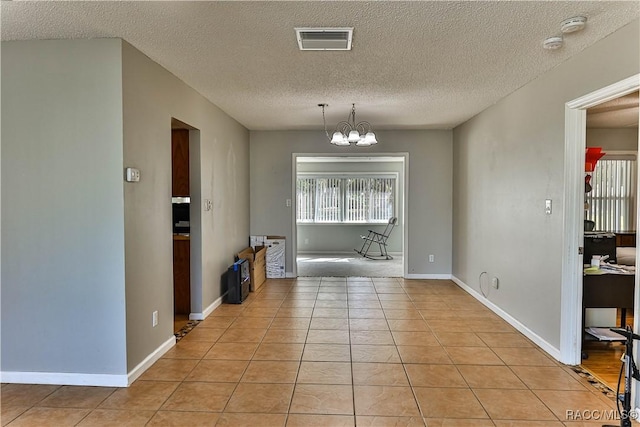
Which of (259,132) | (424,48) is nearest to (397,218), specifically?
(259,132)

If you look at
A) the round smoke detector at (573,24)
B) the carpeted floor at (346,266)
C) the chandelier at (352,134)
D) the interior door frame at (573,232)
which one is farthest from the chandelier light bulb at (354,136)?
the carpeted floor at (346,266)

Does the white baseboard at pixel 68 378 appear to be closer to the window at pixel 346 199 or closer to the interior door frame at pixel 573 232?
the interior door frame at pixel 573 232

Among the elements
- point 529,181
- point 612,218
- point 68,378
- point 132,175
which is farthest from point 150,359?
point 612,218

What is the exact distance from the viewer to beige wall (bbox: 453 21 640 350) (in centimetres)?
264

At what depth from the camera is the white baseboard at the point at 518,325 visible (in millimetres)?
3061

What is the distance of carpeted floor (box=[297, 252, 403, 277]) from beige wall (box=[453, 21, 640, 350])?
2.02 meters

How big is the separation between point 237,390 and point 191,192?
2.13 m

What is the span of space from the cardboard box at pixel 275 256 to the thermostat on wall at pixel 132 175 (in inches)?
137

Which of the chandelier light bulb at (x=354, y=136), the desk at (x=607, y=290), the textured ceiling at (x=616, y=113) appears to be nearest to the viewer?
the desk at (x=607, y=290)

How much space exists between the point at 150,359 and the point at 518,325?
3.21 metres

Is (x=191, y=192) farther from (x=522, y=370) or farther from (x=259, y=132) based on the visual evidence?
(x=522, y=370)

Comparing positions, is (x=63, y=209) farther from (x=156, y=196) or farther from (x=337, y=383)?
(x=337, y=383)

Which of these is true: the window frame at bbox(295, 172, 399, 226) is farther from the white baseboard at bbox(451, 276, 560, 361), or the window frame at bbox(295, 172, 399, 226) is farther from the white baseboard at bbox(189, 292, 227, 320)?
the white baseboard at bbox(189, 292, 227, 320)

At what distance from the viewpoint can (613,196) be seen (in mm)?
5789
